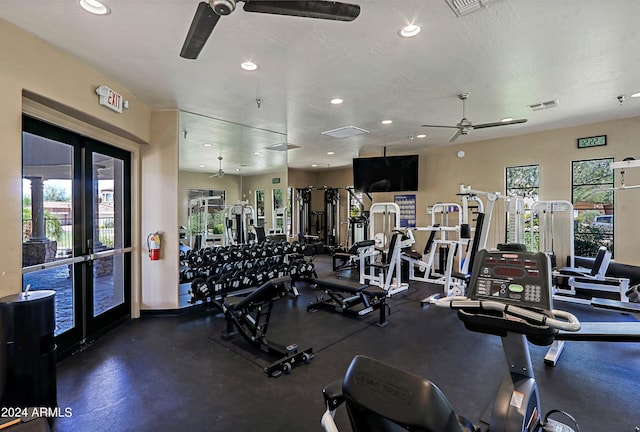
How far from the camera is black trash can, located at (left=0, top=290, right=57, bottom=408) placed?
2.00 metres

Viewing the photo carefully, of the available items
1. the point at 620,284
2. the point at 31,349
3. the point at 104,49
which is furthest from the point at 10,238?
the point at 620,284

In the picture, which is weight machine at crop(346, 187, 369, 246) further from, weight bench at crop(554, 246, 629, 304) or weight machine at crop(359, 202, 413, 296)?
weight bench at crop(554, 246, 629, 304)

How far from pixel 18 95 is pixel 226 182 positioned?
3.06 meters

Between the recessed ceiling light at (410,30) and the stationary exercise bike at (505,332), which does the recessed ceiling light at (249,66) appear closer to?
the recessed ceiling light at (410,30)

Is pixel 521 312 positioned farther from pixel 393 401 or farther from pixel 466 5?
pixel 466 5

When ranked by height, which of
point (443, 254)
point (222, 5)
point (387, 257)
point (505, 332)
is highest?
point (222, 5)

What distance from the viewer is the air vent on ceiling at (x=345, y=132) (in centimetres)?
562

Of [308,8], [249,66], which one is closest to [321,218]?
[249,66]

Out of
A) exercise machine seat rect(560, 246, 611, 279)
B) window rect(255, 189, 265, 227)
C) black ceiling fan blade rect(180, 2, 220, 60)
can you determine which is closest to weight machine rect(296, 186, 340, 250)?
window rect(255, 189, 265, 227)

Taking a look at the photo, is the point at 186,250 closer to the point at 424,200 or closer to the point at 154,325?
the point at 154,325

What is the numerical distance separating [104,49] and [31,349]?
2.49 meters

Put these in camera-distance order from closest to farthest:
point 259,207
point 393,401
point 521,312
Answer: point 393,401 → point 521,312 → point 259,207

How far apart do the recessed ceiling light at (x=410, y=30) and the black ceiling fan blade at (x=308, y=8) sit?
102cm

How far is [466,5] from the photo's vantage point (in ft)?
7.16
